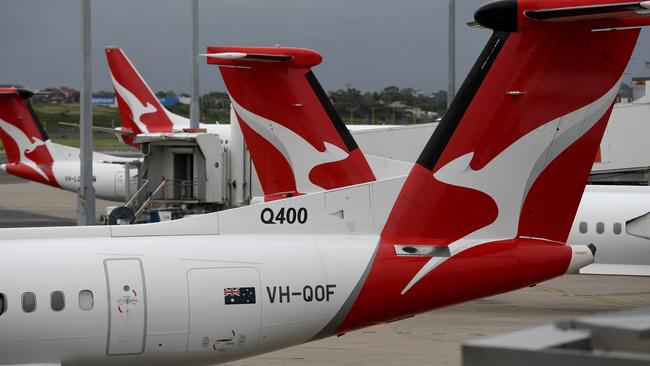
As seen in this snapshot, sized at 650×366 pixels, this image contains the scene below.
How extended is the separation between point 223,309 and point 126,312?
3.12ft

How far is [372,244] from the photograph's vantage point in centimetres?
1144

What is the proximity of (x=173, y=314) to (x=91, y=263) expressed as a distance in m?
0.96

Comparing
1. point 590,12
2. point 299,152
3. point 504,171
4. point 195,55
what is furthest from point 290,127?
point 195,55

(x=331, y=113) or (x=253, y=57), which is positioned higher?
(x=253, y=57)

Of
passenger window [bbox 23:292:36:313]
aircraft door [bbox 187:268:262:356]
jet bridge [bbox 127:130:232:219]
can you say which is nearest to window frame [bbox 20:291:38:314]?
passenger window [bbox 23:292:36:313]

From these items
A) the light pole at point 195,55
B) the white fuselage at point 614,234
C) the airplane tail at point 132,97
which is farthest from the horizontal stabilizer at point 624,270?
the airplane tail at point 132,97

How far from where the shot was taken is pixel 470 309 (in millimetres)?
21344

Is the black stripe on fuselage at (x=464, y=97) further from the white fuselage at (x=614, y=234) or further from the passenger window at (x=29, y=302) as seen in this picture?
the white fuselage at (x=614, y=234)

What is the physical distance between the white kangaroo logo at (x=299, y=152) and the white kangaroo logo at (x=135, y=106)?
2539 centimetres

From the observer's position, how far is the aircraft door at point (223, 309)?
10727 millimetres

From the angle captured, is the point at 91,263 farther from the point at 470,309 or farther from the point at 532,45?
the point at 470,309

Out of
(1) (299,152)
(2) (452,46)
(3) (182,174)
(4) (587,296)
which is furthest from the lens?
(3) (182,174)

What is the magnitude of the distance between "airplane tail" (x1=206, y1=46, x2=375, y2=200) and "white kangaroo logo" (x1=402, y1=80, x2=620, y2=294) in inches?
269

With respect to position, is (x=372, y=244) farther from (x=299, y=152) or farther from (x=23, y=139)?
(x=23, y=139)
